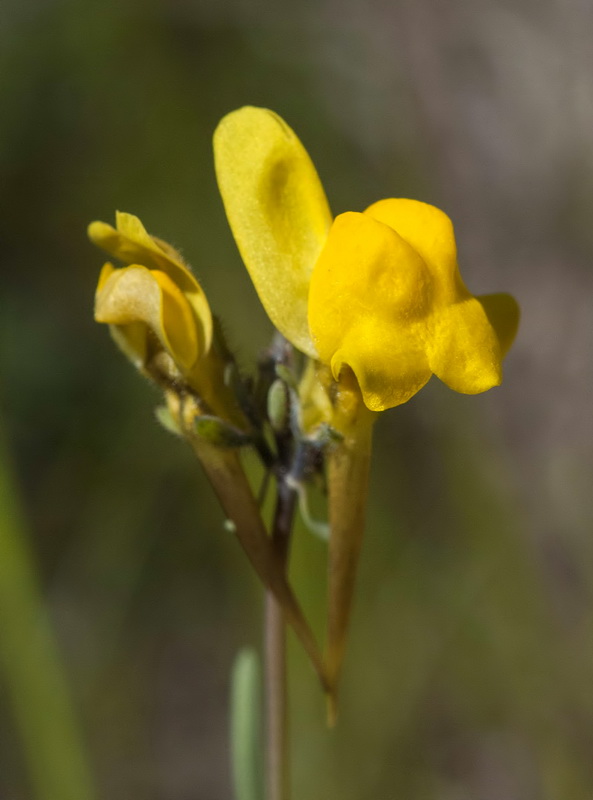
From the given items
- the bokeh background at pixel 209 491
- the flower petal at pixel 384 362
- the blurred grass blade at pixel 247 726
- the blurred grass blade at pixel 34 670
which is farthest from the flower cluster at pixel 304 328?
the bokeh background at pixel 209 491

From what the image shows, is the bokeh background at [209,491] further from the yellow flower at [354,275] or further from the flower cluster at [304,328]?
the yellow flower at [354,275]

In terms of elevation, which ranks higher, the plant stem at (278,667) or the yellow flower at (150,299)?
the yellow flower at (150,299)

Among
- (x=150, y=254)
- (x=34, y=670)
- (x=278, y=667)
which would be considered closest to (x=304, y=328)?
(x=150, y=254)

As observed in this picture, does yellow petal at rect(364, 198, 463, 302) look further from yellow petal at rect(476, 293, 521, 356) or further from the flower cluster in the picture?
yellow petal at rect(476, 293, 521, 356)

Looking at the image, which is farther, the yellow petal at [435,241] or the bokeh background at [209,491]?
the bokeh background at [209,491]

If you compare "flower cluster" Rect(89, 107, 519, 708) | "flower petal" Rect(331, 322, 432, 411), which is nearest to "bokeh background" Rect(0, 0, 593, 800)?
"flower cluster" Rect(89, 107, 519, 708)

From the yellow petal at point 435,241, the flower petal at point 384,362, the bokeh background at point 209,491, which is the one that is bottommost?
the bokeh background at point 209,491

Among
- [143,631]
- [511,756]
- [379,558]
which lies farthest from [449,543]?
[143,631]
